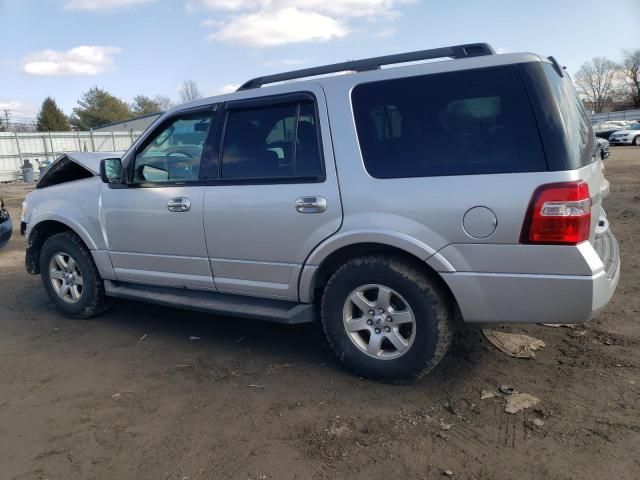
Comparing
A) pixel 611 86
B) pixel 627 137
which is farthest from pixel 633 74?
pixel 627 137

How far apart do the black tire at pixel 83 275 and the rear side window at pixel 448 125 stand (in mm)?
2960

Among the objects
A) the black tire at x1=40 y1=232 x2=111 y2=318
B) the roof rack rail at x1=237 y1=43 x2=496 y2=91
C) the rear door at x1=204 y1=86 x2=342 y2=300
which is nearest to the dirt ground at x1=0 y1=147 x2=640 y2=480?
the black tire at x1=40 y1=232 x2=111 y2=318

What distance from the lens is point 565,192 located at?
107 inches

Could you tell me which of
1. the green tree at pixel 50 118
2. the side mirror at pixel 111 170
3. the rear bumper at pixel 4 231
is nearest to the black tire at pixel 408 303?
the side mirror at pixel 111 170

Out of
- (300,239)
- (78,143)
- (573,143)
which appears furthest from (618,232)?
(78,143)

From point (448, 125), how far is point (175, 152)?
2295 mm

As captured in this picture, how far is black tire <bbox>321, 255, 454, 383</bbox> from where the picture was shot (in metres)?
3.16

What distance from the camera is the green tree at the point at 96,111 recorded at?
60438 millimetres

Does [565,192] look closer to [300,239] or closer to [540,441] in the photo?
[540,441]

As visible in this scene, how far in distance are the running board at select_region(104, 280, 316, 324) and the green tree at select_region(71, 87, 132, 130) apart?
61508 mm

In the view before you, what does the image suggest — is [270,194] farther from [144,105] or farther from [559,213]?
[144,105]

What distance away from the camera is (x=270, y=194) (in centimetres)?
356

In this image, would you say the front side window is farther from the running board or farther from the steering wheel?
the running board

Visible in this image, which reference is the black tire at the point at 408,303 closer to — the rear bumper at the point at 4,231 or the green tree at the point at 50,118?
the rear bumper at the point at 4,231
